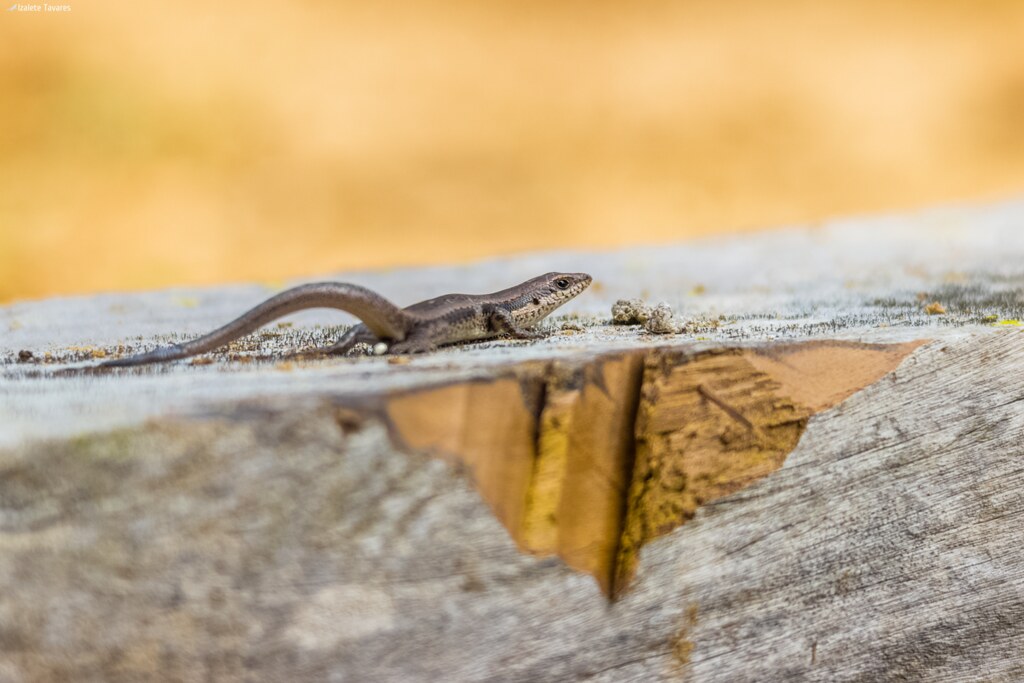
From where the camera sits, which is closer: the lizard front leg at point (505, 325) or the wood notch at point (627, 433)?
the wood notch at point (627, 433)

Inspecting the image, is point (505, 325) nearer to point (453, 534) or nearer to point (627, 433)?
point (627, 433)

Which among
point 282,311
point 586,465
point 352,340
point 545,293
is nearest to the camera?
point 586,465

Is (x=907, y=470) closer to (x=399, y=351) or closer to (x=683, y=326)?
(x=683, y=326)

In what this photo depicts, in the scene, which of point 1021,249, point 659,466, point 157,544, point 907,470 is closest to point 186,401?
point 157,544

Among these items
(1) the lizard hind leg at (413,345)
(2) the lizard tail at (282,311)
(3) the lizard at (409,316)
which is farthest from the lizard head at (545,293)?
(2) the lizard tail at (282,311)

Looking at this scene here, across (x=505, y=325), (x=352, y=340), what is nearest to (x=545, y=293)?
(x=505, y=325)

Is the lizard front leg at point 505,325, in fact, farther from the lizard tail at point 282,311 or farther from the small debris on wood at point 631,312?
the lizard tail at point 282,311

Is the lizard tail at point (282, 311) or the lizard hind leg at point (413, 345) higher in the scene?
the lizard tail at point (282, 311)
